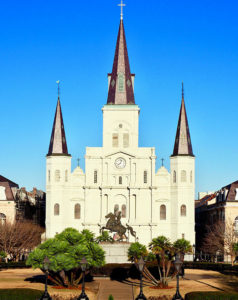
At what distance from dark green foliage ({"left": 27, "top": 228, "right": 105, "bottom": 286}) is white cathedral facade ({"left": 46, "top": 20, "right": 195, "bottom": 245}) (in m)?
44.8

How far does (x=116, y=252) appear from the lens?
6372cm

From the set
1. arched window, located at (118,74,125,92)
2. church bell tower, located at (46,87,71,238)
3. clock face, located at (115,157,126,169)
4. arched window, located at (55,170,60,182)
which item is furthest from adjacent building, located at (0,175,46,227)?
arched window, located at (118,74,125,92)

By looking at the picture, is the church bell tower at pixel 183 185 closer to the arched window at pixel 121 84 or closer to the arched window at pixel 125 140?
the arched window at pixel 125 140

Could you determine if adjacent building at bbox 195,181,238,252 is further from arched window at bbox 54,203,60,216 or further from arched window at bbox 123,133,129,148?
arched window at bbox 54,203,60,216

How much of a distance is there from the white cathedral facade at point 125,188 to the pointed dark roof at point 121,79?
288 inches

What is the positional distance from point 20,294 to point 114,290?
37.9 feet

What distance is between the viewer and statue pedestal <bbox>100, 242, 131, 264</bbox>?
63312mm

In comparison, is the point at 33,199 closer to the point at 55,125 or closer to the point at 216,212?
the point at 55,125

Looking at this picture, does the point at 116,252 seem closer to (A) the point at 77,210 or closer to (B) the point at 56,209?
(B) the point at 56,209

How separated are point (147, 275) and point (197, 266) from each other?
71.3 feet

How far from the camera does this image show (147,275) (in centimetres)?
5041

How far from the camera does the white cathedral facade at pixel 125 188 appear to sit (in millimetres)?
93500

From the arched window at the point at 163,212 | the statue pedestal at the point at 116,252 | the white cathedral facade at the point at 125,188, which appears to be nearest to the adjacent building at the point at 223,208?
the white cathedral facade at the point at 125,188

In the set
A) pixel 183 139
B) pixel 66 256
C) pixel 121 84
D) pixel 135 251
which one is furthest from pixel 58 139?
pixel 66 256
